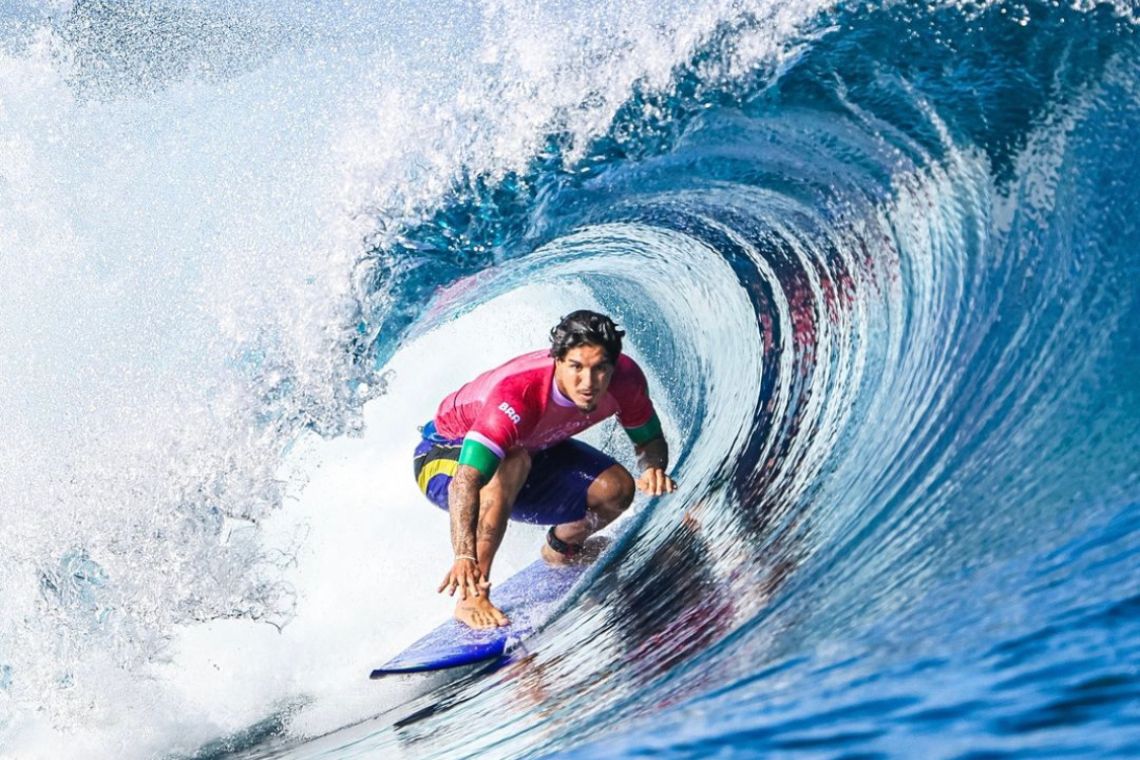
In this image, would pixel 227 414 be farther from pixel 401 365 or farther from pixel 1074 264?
pixel 1074 264

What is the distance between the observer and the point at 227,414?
4.74 metres

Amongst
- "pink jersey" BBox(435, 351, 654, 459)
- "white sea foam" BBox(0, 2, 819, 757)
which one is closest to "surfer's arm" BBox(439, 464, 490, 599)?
"pink jersey" BBox(435, 351, 654, 459)

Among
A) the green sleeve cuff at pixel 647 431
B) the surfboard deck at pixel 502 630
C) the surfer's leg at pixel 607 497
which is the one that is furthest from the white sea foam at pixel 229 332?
the green sleeve cuff at pixel 647 431

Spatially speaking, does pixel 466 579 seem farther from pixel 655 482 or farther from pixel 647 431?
pixel 647 431

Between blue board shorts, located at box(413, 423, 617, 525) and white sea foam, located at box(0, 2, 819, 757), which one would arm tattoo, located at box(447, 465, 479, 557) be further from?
white sea foam, located at box(0, 2, 819, 757)

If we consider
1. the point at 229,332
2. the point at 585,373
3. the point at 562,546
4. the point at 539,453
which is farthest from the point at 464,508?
the point at 229,332

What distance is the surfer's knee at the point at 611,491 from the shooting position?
165 inches

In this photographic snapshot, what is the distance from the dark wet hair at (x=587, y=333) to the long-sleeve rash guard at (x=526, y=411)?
23 cm

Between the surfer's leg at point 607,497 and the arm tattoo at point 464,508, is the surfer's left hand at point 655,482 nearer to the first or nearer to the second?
the surfer's leg at point 607,497

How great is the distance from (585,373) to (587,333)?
126 millimetres

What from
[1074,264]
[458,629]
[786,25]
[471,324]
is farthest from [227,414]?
[1074,264]

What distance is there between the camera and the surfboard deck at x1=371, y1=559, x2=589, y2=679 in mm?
3918

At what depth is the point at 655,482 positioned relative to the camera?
13.1 feet

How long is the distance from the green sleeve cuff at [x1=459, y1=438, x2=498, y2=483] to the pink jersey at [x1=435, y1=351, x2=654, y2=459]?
0.06 ft
